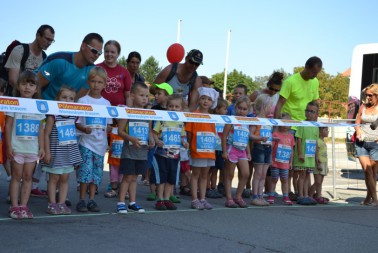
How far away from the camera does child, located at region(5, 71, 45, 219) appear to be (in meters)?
6.06

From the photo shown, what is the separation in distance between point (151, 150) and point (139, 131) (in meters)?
0.89

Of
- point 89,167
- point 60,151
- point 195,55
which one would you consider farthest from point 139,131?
point 195,55

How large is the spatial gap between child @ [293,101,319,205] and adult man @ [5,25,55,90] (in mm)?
3941

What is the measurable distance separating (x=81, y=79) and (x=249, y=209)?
2797 millimetres

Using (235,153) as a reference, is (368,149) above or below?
above

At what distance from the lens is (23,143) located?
6.12 metres

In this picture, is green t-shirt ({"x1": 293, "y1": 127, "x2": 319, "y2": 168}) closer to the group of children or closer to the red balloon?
the group of children

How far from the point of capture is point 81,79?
286 inches

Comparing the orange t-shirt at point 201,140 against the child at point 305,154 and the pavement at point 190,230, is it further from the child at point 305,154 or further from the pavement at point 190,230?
the child at point 305,154

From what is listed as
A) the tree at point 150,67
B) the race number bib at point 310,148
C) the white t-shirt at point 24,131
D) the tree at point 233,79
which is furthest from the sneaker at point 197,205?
the tree at point 150,67

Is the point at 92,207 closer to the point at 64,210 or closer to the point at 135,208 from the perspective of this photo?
the point at 64,210

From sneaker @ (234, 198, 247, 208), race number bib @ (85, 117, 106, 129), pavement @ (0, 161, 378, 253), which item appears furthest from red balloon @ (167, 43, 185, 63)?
race number bib @ (85, 117, 106, 129)

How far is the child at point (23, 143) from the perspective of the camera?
19.9 ft

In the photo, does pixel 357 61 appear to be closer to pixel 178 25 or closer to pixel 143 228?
pixel 143 228
